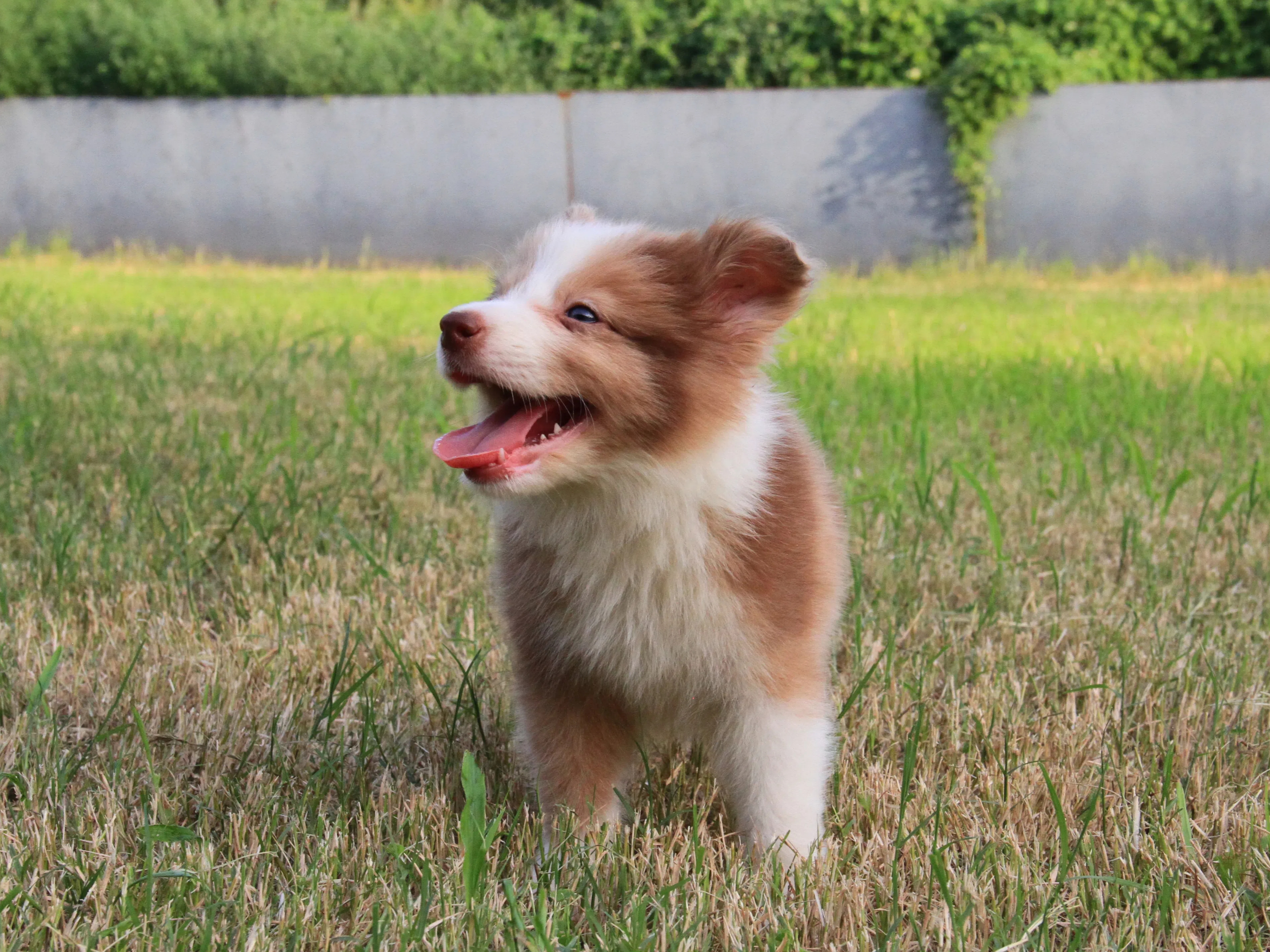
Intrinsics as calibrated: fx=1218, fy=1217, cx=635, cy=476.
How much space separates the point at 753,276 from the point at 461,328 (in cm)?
49

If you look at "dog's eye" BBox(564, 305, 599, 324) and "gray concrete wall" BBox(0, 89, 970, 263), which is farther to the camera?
"gray concrete wall" BBox(0, 89, 970, 263)

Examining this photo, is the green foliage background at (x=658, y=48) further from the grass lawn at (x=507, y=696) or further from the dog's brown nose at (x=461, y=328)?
the dog's brown nose at (x=461, y=328)

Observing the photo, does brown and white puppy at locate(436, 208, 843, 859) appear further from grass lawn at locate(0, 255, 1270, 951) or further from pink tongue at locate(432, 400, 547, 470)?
grass lawn at locate(0, 255, 1270, 951)

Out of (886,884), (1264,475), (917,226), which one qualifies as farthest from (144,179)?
(886,884)

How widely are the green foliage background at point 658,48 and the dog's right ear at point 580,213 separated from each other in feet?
30.1

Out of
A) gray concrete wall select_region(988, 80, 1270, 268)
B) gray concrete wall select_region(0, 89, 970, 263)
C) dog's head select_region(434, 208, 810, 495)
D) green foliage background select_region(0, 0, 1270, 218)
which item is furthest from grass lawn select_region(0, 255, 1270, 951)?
green foliage background select_region(0, 0, 1270, 218)

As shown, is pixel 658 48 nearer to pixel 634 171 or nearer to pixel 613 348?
pixel 634 171

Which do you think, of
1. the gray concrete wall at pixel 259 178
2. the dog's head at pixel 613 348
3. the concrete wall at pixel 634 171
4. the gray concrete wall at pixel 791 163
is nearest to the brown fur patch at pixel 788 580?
the dog's head at pixel 613 348

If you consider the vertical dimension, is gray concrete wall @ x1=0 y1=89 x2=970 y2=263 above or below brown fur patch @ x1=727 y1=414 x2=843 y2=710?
below

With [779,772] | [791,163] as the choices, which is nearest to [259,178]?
[791,163]

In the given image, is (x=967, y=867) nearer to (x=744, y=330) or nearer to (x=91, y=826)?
(x=744, y=330)

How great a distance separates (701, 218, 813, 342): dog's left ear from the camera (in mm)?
1898

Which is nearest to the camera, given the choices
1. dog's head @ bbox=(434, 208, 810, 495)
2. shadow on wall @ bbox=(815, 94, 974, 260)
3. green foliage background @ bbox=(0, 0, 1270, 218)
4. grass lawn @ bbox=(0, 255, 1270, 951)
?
grass lawn @ bbox=(0, 255, 1270, 951)

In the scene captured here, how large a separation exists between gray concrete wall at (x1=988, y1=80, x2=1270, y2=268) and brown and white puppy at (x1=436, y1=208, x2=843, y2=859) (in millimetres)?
9801
